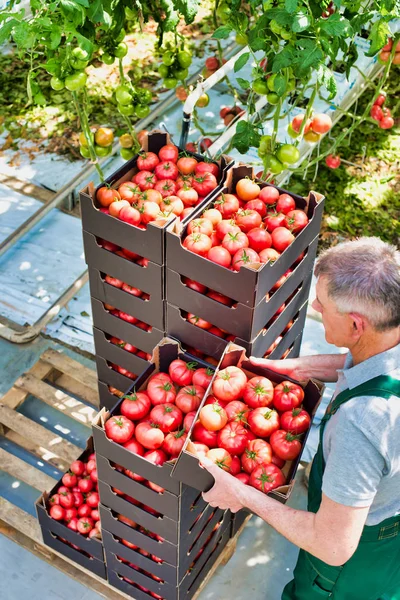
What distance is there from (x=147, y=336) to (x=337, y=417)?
1203mm

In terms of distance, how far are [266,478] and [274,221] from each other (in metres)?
1.12

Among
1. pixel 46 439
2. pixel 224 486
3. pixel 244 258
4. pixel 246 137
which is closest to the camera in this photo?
pixel 224 486

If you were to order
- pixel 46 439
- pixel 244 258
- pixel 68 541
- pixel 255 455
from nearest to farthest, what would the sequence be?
pixel 255 455 → pixel 244 258 → pixel 68 541 → pixel 46 439

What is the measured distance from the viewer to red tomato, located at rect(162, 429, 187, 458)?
8.06 ft

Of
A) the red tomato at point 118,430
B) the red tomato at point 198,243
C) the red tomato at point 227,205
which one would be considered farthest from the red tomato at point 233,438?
the red tomato at point 227,205

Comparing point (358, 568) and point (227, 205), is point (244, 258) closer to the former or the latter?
point (227, 205)

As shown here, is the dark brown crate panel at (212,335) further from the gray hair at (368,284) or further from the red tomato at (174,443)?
the gray hair at (368,284)

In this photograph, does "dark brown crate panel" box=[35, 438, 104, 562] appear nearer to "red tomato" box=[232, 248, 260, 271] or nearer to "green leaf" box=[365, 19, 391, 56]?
"red tomato" box=[232, 248, 260, 271]

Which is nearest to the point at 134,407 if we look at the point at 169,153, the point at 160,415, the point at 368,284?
the point at 160,415

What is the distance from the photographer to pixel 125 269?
2.91 meters

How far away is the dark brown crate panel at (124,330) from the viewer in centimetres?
308

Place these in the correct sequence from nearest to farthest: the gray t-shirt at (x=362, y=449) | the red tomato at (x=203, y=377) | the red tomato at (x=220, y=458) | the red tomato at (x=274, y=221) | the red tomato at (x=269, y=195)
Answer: the gray t-shirt at (x=362, y=449) < the red tomato at (x=220, y=458) < the red tomato at (x=203, y=377) < the red tomato at (x=274, y=221) < the red tomato at (x=269, y=195)

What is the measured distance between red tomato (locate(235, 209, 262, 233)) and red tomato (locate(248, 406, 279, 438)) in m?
0.81

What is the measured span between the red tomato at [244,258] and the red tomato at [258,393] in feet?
1.50
